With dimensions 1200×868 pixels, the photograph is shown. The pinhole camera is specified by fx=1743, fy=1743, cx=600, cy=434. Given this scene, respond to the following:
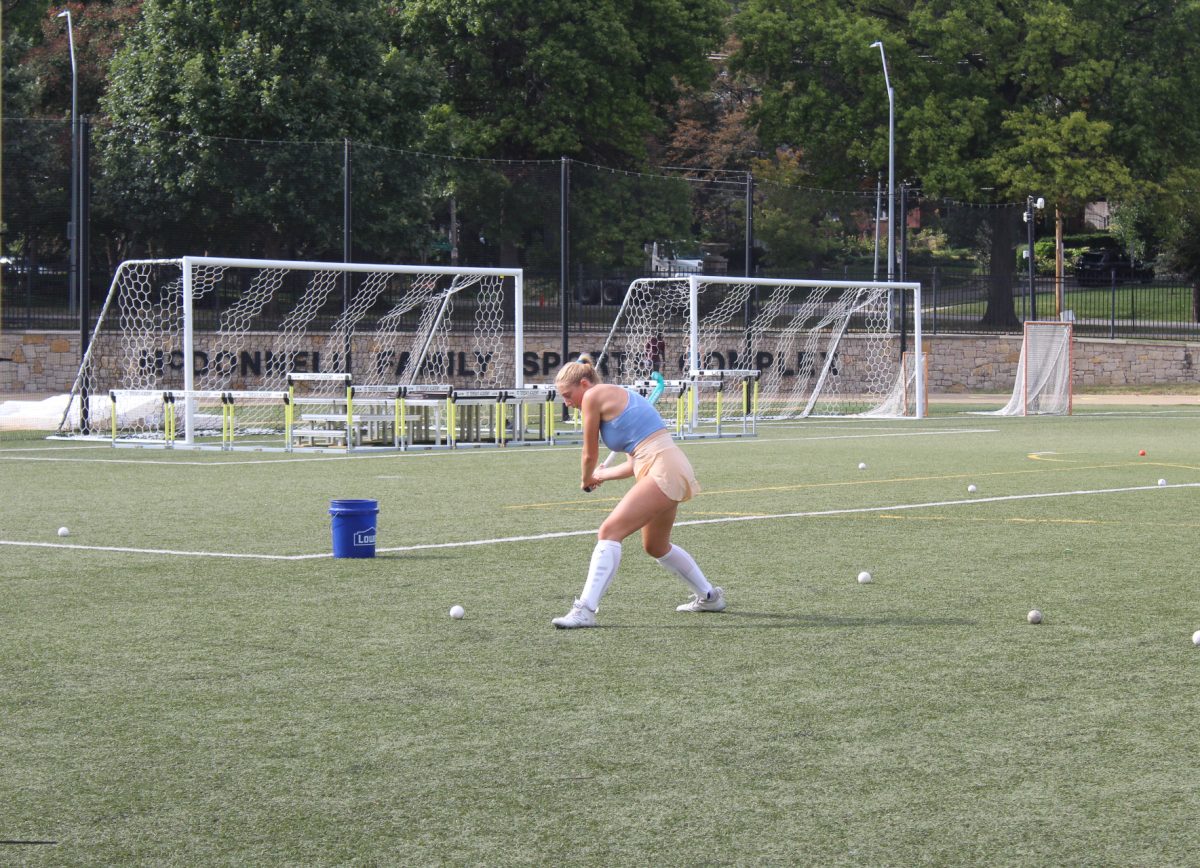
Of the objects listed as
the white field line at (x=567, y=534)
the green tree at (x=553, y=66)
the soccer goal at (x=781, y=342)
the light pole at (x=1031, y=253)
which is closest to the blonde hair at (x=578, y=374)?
the white field line at (x=567, y=534)

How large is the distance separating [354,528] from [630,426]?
2.90 m

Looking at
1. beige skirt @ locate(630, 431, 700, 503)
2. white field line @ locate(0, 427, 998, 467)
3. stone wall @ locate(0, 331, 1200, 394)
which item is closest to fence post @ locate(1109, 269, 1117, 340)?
stone wall @ locate(0, 331, 1200, 394)

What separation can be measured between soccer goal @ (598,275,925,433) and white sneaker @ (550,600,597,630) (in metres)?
24.1

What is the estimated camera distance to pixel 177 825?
5.01m

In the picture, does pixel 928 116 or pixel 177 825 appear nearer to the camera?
pixel 177 825

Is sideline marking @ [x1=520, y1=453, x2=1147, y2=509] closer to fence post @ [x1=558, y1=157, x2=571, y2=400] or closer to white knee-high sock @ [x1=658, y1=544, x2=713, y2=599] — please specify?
white knee-high sock @ [x1=658, y1=544, x2=713, y2=599]

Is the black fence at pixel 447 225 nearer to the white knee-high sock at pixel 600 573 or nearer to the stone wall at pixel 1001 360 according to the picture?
the stone wall at pixel 1001 360

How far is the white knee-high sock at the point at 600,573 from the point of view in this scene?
27.2 ft

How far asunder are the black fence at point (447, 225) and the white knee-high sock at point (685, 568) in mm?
18061

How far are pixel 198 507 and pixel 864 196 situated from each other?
2636 cm

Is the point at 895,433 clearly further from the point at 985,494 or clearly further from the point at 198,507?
the point at 198,507

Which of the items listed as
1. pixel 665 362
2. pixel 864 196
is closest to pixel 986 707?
pixel 665 362

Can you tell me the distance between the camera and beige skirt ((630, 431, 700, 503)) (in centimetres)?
841

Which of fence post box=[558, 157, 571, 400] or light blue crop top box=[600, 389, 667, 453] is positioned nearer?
light blue crop top box=[600, 389, 667, 453]
